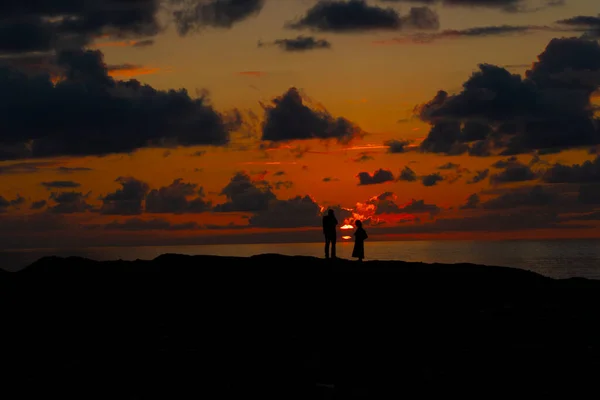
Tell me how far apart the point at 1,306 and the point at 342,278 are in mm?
13505

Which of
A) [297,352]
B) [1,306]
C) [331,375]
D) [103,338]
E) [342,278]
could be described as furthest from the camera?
[342,278]

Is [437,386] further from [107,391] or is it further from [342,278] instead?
[342,278]

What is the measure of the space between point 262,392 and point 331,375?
2289 millimetres

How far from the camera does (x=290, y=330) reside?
2648 centimetres

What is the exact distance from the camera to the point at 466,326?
26.7m

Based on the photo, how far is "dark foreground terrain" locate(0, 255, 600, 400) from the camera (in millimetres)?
19688

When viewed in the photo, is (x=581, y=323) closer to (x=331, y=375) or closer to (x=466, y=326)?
(x=466, y=326)

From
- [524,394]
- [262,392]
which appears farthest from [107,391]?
[524,394]

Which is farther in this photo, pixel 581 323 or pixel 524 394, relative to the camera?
pixel 581 323

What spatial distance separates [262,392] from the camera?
1892 cm

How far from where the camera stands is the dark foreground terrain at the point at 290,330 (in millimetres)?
19688

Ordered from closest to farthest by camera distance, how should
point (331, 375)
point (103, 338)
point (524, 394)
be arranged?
1. point (524, 394)
2. point (331, 375)
3. point (103, 338)


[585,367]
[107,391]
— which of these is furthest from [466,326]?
[107,391]

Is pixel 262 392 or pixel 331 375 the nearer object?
pixel 262 392
